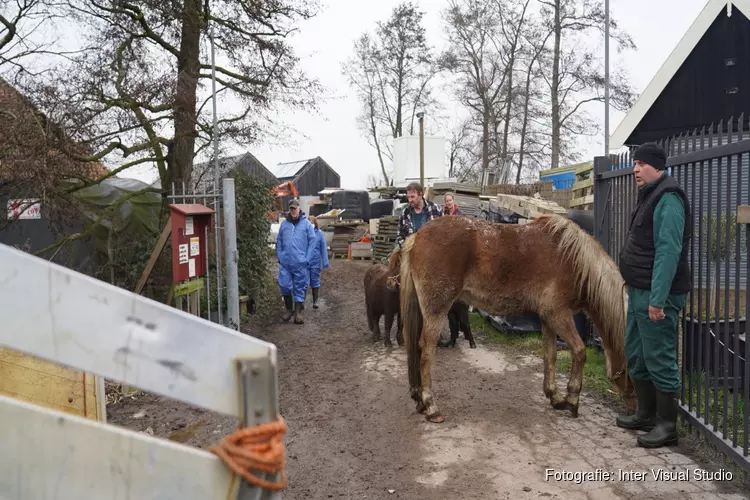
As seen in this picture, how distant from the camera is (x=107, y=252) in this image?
854 cm

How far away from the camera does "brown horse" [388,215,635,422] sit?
4746 millimetres

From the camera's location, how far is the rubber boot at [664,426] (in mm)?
4027

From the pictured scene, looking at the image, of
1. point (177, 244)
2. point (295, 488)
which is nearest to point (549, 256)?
point (295, 488)

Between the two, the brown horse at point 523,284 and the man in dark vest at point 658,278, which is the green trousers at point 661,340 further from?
the brown horse at point 523,284

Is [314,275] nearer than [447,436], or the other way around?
[447,436]

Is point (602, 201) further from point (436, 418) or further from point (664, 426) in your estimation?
point (436, 418)

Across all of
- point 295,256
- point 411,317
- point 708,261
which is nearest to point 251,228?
point 295,256

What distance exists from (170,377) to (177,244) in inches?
216

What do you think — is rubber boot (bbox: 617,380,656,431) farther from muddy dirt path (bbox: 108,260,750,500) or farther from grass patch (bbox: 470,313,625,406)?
grass patch (bbox: 470,313,625,406)

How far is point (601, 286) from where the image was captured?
471 cm

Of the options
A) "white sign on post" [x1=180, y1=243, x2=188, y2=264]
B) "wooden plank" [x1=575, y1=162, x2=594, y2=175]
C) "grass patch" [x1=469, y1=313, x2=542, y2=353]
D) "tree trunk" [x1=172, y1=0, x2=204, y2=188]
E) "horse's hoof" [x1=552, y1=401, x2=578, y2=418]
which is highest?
"tree trunk" [x1=172, y1=0, x2=204, y2=188]

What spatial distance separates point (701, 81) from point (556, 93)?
12.2 m

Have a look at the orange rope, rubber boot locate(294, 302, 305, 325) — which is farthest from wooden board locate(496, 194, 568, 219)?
the orange rope

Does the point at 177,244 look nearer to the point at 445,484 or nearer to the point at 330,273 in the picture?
the point at 445,484
